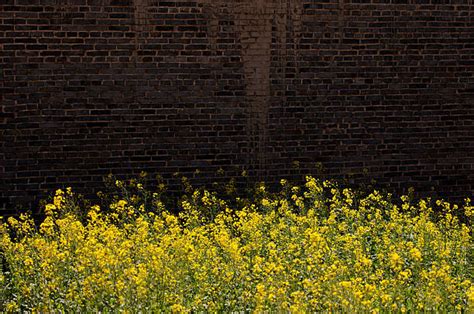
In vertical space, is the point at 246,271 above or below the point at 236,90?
below

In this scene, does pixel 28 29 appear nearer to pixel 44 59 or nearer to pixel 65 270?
pixel 44 59

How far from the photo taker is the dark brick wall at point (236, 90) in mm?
9211

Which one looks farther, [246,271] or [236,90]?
[236,90]

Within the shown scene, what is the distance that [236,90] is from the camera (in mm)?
9719

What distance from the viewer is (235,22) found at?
9648 mm

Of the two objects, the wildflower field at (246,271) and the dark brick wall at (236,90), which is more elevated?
the dark brick wall at (236,90)

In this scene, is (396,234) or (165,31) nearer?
(396,234)

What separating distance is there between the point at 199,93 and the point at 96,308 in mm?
3960

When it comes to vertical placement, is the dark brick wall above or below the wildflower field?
above

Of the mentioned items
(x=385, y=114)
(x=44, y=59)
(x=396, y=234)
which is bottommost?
(x=396, y=234)

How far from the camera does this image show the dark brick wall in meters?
9.21

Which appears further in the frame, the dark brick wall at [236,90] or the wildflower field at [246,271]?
the dark brick wall at [236,90]

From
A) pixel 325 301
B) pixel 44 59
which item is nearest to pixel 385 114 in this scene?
pixel 44 59

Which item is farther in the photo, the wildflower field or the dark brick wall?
the dark brick wall
